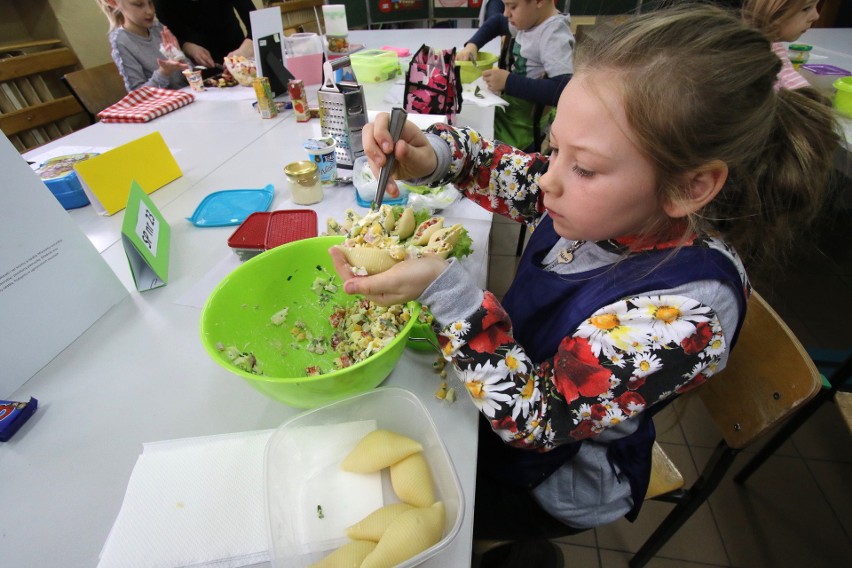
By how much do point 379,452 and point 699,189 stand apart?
0.53 meters

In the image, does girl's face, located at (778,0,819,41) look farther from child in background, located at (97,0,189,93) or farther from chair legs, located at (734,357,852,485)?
child in background, located at (97,0,189,93)

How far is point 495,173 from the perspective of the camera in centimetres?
92

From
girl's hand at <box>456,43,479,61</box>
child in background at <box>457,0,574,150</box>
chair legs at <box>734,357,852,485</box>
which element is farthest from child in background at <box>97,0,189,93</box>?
chair legs at <box>734,357,852,485</box>

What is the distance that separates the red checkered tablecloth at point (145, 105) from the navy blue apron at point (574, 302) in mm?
1875

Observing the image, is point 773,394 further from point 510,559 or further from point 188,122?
point 188,122

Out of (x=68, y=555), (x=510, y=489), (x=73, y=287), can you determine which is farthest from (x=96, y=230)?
(x=510, y=489)

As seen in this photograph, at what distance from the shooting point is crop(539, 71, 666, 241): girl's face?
0.49m

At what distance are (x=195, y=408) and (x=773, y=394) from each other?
0.95 meters

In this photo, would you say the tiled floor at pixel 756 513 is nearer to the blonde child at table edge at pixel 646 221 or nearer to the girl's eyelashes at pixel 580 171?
the blonde child at table edge at pixel 646 221

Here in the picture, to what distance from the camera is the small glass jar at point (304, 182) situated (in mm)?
1109

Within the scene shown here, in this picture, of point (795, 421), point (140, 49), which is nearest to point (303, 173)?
point (795, 421)

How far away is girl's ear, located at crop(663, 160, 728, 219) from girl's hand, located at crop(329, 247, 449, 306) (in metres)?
0.31

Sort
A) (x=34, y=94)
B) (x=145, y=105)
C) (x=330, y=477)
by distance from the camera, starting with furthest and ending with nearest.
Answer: (x=34, y=94)
(x=145, y=105)
(x=330, y=477)

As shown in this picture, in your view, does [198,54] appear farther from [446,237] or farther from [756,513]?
[756,513]
